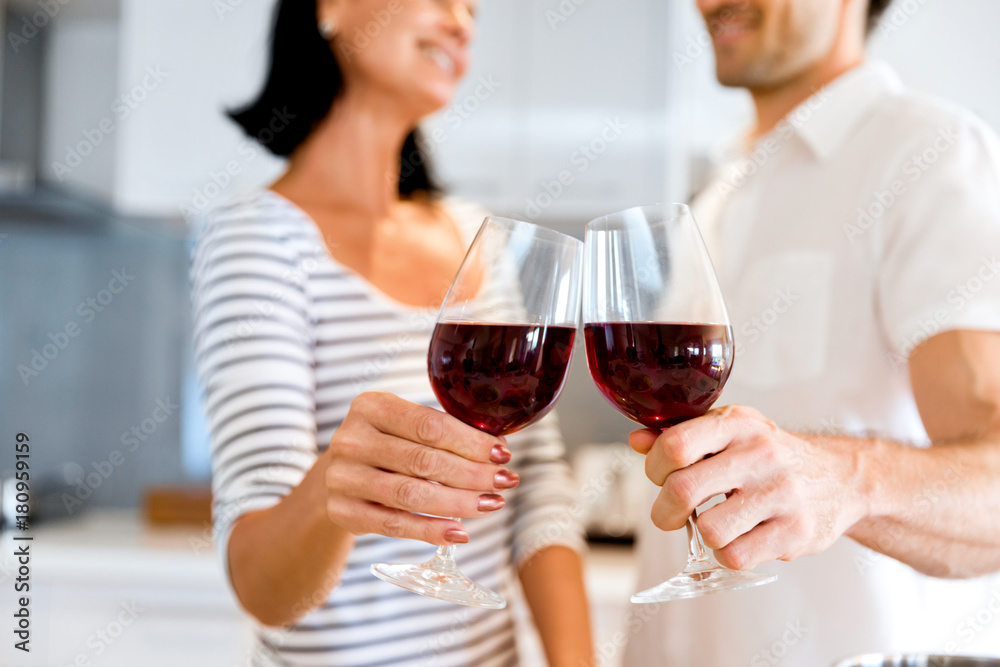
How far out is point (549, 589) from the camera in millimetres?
1138

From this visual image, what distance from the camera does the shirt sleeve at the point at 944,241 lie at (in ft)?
3.13

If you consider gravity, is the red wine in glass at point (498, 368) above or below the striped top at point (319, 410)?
above

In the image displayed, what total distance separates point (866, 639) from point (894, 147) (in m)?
0.67

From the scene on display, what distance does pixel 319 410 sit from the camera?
109cm

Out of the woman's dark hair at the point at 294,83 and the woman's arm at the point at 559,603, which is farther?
the woman's dark hair at the point at 294,83

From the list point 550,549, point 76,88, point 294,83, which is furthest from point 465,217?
point 76,88

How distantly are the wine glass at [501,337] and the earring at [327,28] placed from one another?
728 millimetres

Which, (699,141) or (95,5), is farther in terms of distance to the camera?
(95,5)

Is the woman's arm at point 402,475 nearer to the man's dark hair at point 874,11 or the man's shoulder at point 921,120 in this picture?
the man's shoulder at point 921,120

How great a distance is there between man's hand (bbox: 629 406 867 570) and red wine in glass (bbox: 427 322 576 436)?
97mm

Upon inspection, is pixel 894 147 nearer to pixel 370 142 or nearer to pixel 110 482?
pixel 370 142

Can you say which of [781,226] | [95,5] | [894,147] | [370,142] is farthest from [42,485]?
[894,147]

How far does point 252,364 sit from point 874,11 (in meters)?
1.21

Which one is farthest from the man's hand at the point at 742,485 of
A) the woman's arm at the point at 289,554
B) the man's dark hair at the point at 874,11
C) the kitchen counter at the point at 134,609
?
the kitchen counter at the point at 134,609
